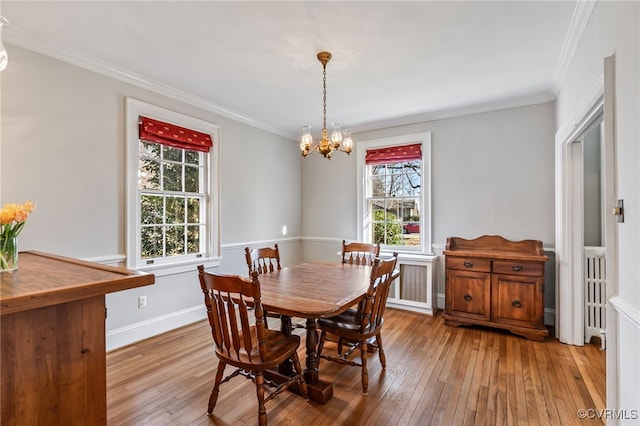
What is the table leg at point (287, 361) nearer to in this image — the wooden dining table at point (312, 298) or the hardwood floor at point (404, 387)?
the wooden dining table at point (312, 298)

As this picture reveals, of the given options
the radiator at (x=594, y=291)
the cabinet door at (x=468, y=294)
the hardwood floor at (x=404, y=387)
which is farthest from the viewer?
the cabinet door at (x=468, y=294)

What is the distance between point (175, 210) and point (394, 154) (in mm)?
3023

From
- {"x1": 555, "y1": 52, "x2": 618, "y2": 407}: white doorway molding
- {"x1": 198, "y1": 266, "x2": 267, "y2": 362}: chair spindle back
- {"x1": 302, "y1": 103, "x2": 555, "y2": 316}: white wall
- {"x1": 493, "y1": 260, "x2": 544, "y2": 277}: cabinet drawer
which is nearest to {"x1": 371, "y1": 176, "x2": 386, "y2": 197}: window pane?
{"x1": 302, "y1": 103, "x2": 555, "y2": 316}: white wall

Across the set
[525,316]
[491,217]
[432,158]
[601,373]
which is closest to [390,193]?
[432,158]

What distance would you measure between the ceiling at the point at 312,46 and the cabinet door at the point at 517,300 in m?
2.07

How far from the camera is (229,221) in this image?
4.00 metres

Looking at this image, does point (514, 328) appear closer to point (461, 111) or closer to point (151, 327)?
point (461, 111)

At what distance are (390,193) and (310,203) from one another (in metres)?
1.43

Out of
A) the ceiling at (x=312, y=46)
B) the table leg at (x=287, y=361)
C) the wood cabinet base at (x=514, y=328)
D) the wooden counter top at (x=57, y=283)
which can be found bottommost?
the wood cabinet base at (x=514, y=328)

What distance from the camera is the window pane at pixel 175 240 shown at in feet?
11.2

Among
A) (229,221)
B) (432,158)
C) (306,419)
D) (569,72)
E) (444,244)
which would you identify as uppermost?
(569,72)

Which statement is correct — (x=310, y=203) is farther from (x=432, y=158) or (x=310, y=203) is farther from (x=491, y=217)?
(x=491, y=217)

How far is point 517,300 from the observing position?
315cm

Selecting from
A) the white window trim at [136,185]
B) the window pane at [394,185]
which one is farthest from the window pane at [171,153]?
the window pane at [394,185]
